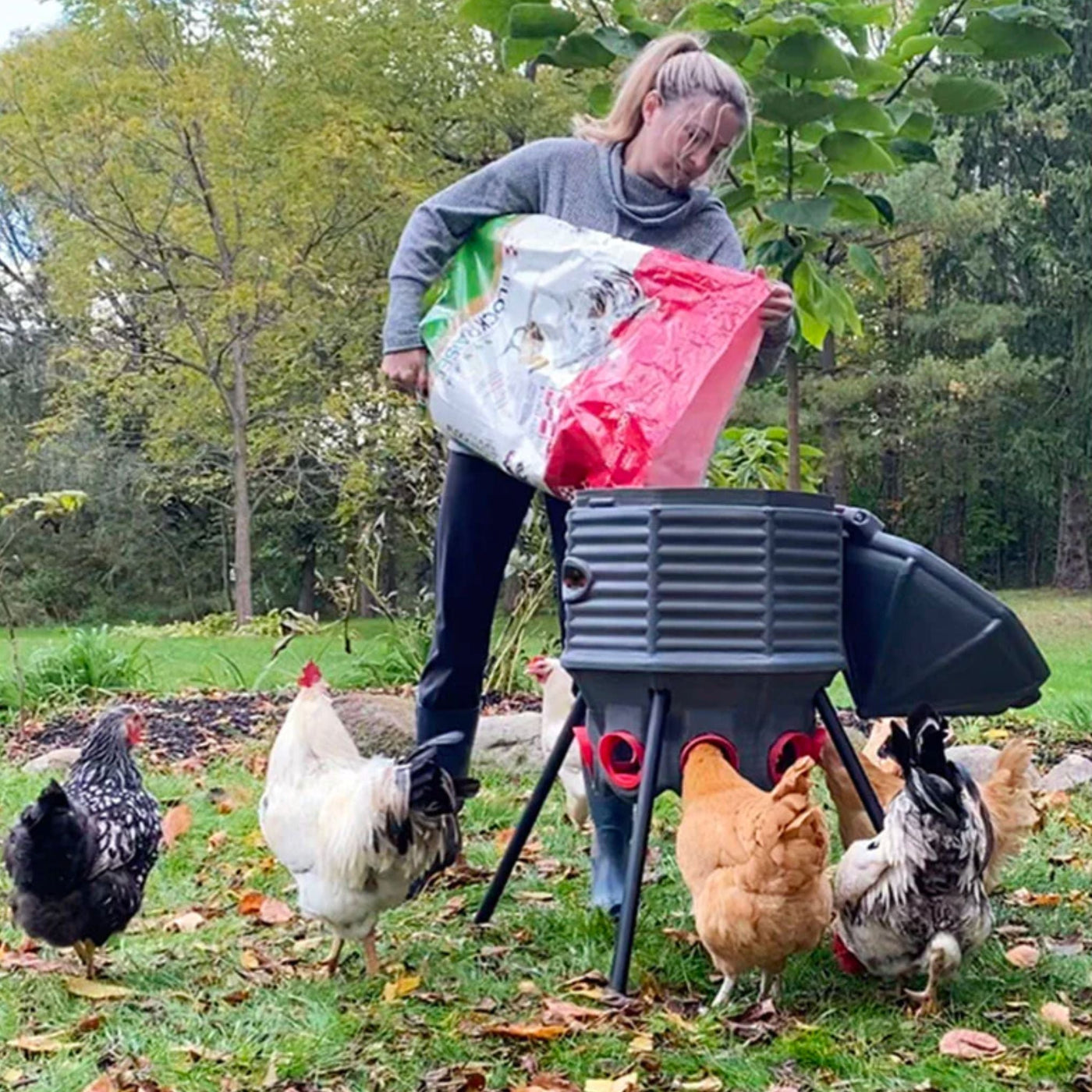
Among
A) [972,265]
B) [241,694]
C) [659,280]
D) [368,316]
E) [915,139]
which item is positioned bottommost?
[241,694]

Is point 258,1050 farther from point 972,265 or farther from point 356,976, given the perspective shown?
point 972,265

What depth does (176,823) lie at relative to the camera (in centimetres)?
425

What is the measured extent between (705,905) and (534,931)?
707 millimetres

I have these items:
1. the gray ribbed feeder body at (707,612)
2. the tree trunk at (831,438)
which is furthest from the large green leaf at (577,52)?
the tree trunk at (831,438)

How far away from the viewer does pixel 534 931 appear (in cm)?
298

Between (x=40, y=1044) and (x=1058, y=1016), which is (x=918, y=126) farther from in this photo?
(x=40, y=1044)

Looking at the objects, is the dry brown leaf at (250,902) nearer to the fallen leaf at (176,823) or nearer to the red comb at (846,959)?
the fallen leaf at (176,823)

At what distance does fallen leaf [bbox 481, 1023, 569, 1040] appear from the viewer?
2.28 meters

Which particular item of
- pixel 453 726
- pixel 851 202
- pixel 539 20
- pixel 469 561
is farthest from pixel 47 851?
pixel 851 202

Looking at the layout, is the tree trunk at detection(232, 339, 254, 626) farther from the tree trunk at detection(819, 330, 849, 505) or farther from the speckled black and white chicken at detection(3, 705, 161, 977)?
the speckled black and white chicken at detection(3, 705, 161, 977)

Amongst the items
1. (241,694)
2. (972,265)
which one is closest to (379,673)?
(241,694)

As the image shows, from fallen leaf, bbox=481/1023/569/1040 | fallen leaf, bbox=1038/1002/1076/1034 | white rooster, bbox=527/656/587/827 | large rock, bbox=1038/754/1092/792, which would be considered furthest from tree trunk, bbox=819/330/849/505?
fallen leaf, bbox=481/1023/569/1040

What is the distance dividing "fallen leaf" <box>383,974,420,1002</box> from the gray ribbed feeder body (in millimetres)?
633

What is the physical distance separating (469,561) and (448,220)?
749mm
